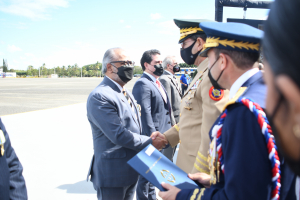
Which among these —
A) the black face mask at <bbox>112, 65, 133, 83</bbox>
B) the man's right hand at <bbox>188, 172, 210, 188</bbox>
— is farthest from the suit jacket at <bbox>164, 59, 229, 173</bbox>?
the black face mask at <bbox>112, 65, 133, 83</bbox>

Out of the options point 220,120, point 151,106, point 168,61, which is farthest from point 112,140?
point 168,61

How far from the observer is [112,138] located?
2168 millimetres

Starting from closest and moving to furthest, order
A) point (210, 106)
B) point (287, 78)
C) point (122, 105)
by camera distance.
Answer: point (287, 78)
point (210, 106)
point (122, 105)

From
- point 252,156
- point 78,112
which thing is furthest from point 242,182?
point 78,112

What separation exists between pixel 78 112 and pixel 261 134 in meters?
8.50

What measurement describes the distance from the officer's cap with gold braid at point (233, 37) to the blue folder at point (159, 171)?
Answer: 81 centimetres

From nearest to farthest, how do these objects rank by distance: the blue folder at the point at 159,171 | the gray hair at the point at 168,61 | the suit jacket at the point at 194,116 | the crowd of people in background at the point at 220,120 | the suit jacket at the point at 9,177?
the crowd of people in background at the point at 220,120, the blue folder at the point at 159,171, the suit jacket at the point at 9,177, the suit jacket at the point at 194,116, the gray hair at the point at 168,61

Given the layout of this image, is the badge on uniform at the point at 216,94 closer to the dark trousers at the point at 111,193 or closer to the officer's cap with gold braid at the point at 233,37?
the officer's cap with gold braid at the point at 233,37

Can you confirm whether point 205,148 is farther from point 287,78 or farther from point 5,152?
point 5,152

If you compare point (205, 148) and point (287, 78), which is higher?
point (287, 78)

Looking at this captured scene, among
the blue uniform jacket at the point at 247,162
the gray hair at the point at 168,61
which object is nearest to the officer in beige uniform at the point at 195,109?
the blue uniform jacket at the point at 247,162

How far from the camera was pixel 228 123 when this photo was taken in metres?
0.94

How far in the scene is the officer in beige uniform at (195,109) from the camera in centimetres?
159

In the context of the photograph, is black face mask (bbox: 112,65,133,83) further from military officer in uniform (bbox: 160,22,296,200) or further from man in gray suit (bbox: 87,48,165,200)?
military officer in uniform (bbox: 160,22,296,200)
